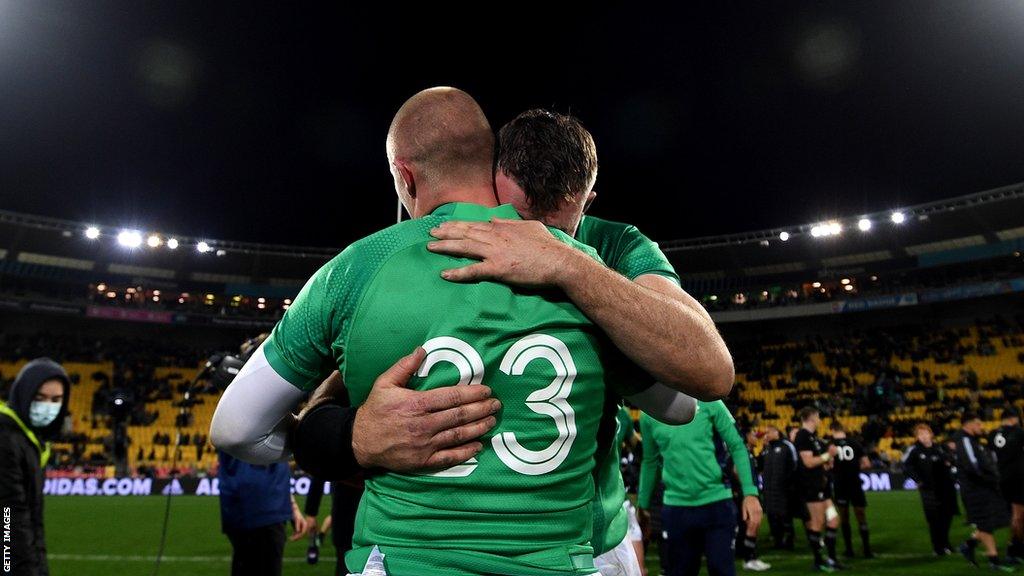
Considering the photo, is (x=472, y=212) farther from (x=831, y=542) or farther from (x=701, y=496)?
(x=831, y=542)

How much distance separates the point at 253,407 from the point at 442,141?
79 centimetres

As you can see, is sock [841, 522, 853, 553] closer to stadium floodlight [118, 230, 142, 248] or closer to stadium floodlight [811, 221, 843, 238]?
stadium floodlight [811, 221, 843, 238]

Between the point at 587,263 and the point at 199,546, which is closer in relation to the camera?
the point at 587,263

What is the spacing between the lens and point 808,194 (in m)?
38.1

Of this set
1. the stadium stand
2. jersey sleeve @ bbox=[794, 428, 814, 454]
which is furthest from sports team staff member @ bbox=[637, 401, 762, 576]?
the stadium stand

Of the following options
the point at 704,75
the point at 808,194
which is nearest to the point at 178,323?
the point at 704,75

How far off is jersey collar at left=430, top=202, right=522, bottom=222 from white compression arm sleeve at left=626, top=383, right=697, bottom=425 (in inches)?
22.6

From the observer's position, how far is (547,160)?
1950 mm

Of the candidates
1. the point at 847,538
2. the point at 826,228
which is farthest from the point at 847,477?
the point at 826,228

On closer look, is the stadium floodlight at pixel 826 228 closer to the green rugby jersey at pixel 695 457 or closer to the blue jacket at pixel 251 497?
the green rugby jersey at pixel 695 457

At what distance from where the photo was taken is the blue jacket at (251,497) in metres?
5.51

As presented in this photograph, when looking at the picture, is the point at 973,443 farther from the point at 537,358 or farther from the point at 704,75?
the point at 704,75

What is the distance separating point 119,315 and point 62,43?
16148mm

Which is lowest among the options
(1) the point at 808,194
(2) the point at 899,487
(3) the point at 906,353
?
(2) the point at 899,487
